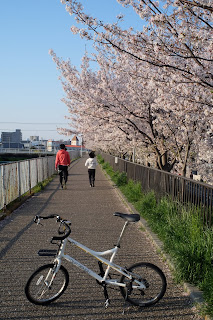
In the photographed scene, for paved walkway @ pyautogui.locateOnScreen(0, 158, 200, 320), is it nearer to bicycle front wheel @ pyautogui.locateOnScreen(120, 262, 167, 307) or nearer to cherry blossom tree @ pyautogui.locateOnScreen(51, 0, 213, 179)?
bicycle front wheel @ pyautogui.locateOnScreen(120, 262, 167, 307)

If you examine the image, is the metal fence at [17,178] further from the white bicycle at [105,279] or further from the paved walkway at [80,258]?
the white bicycle at [105,279]

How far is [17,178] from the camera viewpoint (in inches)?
464

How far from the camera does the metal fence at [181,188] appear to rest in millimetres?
5859

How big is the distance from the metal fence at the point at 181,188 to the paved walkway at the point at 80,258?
3.55 feet

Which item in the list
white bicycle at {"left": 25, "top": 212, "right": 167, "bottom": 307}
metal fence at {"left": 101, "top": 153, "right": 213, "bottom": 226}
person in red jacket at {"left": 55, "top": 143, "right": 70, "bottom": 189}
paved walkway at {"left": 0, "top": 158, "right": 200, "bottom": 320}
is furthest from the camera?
person in red jacket at {"left": 55, "top": 143, "right": 70, "bottom": 189}

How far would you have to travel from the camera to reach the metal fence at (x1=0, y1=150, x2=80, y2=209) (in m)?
9.84

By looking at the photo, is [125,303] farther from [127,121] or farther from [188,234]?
[127,121]

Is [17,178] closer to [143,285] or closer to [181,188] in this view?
[181,188]

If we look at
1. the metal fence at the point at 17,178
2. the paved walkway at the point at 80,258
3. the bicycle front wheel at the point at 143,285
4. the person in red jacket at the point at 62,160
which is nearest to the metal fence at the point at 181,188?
the paved walkway at the point at 80,258

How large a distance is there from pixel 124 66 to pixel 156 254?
800 centimetres

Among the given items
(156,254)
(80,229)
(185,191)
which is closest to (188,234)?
(156,254)

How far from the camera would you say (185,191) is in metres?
7.22

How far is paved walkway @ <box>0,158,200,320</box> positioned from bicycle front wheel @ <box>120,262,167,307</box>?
9 centimetres

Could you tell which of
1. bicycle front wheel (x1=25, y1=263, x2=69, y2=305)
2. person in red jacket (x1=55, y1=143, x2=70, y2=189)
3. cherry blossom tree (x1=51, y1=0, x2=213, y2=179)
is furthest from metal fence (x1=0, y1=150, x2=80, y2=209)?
bicycle front wheel (x1=25, y1=263, x2=69, y2=305)
